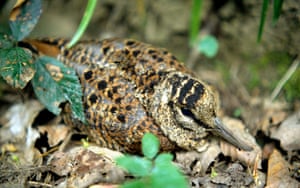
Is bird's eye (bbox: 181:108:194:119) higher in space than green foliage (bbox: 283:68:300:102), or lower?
lower

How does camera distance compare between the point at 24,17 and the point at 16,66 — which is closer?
the point at 16,66

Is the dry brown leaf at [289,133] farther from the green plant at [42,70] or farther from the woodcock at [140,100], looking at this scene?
the green plant at [42,70]

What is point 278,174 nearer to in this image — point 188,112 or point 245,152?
point 245,152

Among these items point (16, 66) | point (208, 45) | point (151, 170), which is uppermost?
point (208, 45)

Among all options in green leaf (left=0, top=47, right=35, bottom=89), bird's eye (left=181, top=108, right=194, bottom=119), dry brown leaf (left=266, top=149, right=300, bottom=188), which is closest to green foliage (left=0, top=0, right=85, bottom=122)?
green leaf (left=0, top=47, right=35, bottom=89)

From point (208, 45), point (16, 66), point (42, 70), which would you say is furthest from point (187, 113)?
point (208, 45)

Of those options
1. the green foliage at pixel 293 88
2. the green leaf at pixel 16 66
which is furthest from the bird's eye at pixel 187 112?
the green foliage at pixel 293 88

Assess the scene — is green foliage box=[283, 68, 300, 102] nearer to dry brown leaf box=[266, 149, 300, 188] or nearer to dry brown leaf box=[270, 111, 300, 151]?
dry brown leaf box=[270, 111, 300, 151]
